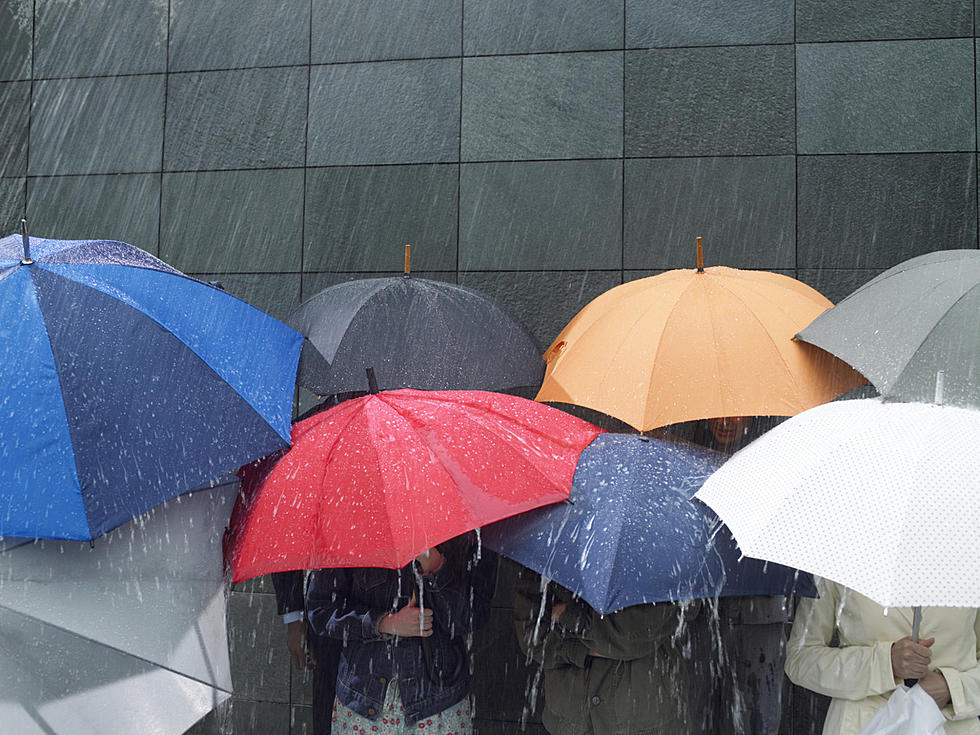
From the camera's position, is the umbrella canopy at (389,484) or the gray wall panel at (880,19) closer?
the umbrella canopy at (389,484)

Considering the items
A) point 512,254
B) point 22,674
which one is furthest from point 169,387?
point 512,254

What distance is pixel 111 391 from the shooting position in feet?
11.4

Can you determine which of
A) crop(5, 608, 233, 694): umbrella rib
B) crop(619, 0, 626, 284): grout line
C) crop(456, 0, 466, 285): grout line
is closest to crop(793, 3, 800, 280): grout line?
Answer: crop(619, 0, 626, 284): grout line

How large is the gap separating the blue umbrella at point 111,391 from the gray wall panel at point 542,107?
3136mm

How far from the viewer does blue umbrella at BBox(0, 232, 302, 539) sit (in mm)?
3215

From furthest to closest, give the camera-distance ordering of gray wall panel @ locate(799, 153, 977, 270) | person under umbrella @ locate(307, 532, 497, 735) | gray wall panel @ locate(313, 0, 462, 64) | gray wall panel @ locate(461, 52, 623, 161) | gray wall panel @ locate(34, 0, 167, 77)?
gray wall panel @ locate(34, 0, 167, 77) → gray wall panel @ locate(313, 0, 462, 64) → gray wall panel @ locate(461, 52, 623, 161) → gray wall panel @ locate(799, 153, 977, 270) → person under umbrella @ locate(307, 532, 497, 735)

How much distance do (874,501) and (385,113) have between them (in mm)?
4877

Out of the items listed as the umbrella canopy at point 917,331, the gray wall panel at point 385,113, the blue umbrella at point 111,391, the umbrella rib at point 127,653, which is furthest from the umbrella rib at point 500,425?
the gray wall panel at point 385,113

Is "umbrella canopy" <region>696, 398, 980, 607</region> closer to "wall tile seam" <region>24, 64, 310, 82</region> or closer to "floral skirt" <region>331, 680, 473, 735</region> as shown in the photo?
"floral skirt" <region>331, 680, 473, 735</region>

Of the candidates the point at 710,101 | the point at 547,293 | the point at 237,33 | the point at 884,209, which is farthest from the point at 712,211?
the point at 237,33

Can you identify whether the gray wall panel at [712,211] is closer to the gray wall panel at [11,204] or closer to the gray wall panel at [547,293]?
the gray wall panel at [547,293]

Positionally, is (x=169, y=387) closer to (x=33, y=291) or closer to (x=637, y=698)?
(x=33, y=291)

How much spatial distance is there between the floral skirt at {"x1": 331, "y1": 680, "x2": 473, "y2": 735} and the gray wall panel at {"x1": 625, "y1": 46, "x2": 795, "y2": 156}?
4031 mm

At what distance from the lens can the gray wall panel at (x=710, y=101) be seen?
6.48 metres
